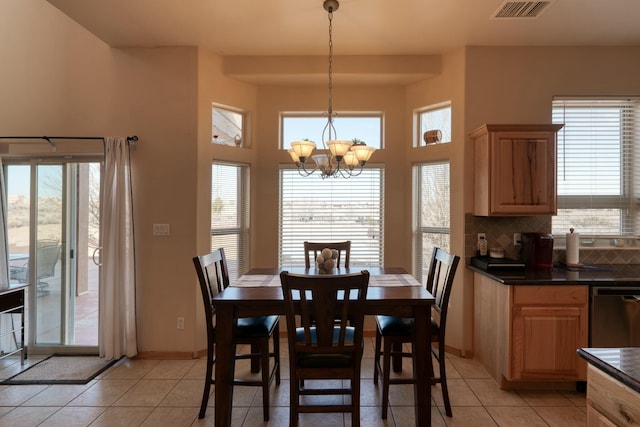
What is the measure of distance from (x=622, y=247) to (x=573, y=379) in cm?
154

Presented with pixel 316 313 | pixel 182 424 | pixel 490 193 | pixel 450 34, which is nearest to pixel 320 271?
pixel 316 313

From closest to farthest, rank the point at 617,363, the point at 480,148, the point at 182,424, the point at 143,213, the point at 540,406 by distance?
1. the point at 617,363
2. the point at 182,424
3. the point at 540,406
4. the point at 480,148
5. the point at 143,213

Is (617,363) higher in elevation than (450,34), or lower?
lower

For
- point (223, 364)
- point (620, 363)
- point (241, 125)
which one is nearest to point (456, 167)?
point (241, 125)

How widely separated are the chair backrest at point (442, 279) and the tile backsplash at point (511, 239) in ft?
2.29

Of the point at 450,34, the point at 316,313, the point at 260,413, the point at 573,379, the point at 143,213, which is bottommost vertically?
the point at 260,413

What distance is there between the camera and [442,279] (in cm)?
255

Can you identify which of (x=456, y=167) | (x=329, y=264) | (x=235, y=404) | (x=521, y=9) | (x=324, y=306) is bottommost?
(x=235, y=404)

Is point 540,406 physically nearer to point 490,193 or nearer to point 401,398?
point 401,398

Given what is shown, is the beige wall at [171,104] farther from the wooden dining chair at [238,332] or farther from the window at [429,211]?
the wooden dining chair at [238,332]

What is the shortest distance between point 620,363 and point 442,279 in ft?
4.82

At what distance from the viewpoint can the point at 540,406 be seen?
8.18ft

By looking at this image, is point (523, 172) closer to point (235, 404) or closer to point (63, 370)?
point (235, 404)

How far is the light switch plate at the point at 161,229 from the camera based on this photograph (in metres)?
3.31
